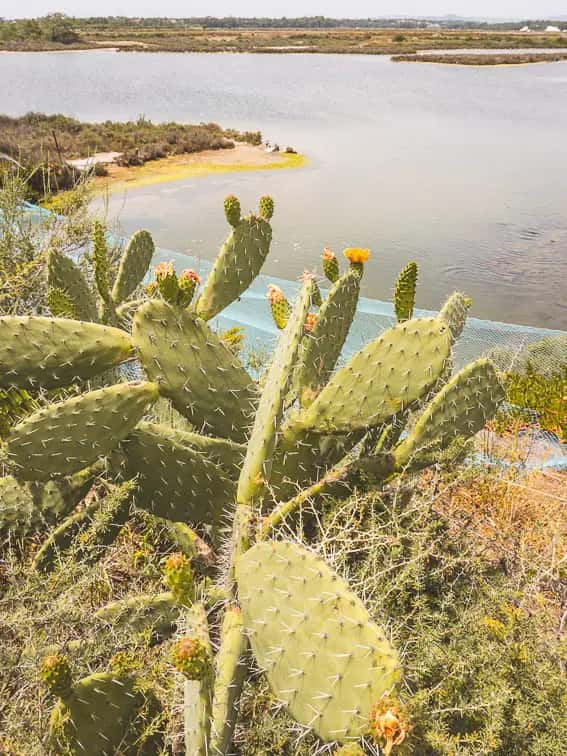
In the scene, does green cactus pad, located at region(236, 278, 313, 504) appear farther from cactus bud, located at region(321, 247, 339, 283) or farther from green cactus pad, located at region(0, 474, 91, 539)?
green cactus pad, located at region(0, 474, 91, 539)

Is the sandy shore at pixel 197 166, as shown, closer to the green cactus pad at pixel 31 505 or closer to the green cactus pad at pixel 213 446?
the green cactus pad at pixel 31 505

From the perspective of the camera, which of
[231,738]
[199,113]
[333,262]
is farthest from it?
[199,113]

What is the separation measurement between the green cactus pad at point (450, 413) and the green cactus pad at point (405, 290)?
1.12ft

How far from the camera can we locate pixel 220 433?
6.50 ft

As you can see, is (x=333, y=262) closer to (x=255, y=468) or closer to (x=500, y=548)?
(x=255, y=468)

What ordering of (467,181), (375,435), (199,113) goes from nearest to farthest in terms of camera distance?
(375,435)
(467,181)
(199,113)

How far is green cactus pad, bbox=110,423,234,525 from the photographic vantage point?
6.14 feet

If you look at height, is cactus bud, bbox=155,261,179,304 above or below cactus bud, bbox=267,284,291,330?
above

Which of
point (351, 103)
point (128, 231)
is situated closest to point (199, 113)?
point (351, 103)

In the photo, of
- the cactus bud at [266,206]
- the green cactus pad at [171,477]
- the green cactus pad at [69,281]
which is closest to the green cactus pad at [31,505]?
the green cactus pad at [171,477]

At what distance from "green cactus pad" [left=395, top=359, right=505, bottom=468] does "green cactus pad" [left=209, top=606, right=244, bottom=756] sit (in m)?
0.73

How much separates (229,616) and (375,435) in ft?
2.79

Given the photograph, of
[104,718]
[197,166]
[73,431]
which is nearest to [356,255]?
[73,431]

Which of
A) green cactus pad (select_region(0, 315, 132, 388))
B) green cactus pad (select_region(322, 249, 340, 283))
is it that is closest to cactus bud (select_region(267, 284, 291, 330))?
green cactus pad (select_region(322, 249, 340, 283))
